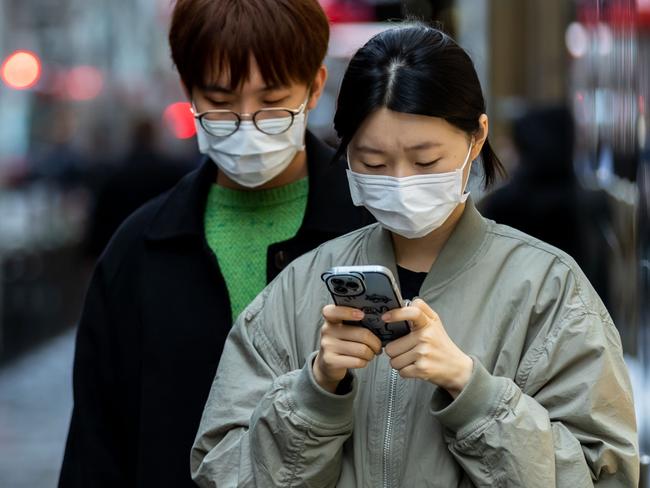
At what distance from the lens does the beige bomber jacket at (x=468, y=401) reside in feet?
6.65

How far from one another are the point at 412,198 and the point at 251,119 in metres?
0.71

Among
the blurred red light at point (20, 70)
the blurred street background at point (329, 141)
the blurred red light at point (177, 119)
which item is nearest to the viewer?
the blurred street background at point (329, 141)

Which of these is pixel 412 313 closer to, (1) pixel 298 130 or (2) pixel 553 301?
(2) pixel 553 301

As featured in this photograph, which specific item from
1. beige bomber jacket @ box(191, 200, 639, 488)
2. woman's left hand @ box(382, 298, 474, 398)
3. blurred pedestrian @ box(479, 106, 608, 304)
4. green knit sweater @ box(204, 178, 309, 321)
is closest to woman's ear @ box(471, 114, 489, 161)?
beige bomber jacket @ box(191, 200, 639, 488)

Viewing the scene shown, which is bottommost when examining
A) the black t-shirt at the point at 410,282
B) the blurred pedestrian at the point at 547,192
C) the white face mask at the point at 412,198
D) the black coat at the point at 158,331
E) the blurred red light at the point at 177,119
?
the blurred red light at the point at 177,119

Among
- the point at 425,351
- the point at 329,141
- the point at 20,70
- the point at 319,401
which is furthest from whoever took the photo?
the point at 20,70

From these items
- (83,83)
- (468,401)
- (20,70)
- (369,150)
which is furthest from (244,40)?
(83,83)

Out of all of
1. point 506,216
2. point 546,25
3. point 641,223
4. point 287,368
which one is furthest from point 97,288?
point 546,25

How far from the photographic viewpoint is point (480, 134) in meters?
2.27

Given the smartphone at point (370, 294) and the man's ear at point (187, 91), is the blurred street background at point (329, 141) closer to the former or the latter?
the man's ear at point (187, 91)

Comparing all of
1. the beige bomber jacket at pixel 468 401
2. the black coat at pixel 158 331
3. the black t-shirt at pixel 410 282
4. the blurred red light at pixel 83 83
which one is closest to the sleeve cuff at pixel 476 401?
the beige bomber jacket at pixel 468 401

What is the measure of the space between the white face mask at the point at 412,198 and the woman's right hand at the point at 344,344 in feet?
0.80

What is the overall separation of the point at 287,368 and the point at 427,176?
40 centimetres

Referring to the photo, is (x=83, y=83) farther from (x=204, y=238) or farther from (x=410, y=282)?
(x=410, y=282)
